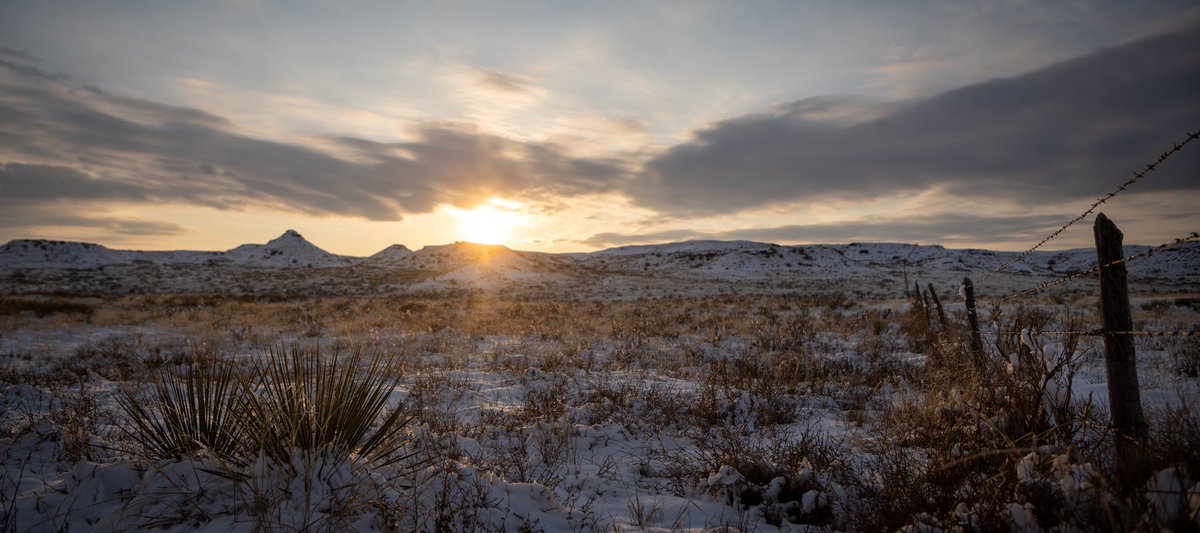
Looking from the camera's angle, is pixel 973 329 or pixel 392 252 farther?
pixel 392 252

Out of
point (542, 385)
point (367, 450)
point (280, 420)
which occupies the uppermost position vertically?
point (280, 420)

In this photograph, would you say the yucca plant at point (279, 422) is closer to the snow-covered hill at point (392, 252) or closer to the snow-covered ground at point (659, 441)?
the snow-covered ground at point (659, 441)

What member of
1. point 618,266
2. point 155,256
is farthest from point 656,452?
point 155,256

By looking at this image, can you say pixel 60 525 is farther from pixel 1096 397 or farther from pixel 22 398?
pixel 1096 397

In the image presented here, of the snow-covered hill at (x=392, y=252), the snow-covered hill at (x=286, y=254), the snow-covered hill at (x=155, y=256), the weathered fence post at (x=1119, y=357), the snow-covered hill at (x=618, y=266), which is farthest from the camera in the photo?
the snow-covered hill at (x=392, y=252)

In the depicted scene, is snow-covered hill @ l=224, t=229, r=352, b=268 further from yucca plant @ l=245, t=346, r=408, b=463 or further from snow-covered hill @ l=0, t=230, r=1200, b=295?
yucca plant @ l=245, t=346, r=408, b=463

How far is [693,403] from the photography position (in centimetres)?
631

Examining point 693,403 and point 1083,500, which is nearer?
point 1083,500

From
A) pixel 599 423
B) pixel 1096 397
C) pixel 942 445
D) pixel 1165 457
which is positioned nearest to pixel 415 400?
pixel 599 423

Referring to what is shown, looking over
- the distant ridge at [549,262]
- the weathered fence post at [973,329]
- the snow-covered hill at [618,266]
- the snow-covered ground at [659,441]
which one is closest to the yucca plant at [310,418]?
the snow-covered ground at [659,441]

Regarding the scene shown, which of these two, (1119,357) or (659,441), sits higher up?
(1119,357)

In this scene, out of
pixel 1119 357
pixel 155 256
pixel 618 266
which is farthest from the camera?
pixel 155 256

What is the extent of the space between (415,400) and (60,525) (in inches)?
151

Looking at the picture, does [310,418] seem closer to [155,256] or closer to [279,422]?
[279,422]
